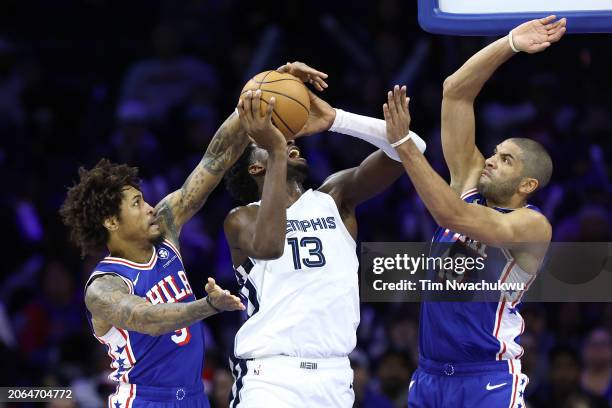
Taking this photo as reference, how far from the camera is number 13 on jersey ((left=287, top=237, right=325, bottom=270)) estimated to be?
18.3 feet

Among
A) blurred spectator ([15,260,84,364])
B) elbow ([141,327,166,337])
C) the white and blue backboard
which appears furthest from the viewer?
blurred spectator ([15,260,84,364])

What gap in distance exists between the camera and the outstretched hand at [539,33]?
521 centimetres

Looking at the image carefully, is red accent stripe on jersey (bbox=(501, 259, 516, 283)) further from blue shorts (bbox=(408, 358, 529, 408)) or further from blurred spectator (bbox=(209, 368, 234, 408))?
blurred spectator (bbox=(209, 368, 234, 408))

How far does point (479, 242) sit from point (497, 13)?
1.24 m

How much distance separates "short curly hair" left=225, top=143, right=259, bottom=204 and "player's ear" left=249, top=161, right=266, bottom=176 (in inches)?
2.6

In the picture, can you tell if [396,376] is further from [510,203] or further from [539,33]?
[539,33]

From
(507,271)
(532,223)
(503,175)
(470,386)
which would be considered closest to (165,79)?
(503,175)

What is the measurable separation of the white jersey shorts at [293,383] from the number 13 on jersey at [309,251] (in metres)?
0.48

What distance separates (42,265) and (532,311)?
13.7ft

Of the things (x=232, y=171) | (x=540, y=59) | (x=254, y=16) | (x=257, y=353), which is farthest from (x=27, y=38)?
(x=257, y=353)

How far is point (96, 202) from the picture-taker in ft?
18.6

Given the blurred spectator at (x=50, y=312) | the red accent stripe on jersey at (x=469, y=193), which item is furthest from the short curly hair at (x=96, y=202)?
the blurred spectator at (x=50, y=312)

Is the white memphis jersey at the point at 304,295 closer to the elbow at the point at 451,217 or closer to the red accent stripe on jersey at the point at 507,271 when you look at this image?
the elbow at the point at 451,217

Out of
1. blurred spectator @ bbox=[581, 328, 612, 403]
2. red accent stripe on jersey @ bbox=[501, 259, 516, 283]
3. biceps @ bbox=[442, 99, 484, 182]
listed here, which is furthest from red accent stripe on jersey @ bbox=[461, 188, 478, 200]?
blurred spectator @ bbox=[581, 328, 612, 403]
